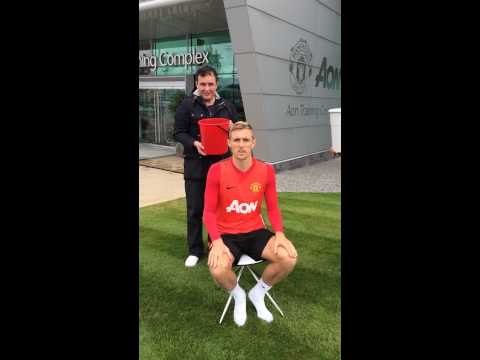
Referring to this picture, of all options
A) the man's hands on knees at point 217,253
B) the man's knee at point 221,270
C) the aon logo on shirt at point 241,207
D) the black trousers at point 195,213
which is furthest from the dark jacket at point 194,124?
the man's knee at point 221,270

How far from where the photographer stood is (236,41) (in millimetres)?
8969

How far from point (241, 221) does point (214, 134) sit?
90cm

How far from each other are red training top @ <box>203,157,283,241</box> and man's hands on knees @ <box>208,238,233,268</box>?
0.24 ft

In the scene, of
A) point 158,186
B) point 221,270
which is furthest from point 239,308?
point 158,186

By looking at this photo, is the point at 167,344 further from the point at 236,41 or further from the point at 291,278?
the point at 236,41

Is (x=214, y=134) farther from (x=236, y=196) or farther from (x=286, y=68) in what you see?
(x=286, y=68)

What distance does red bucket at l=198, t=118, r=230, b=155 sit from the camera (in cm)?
355

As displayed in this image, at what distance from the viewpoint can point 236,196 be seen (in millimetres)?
3078

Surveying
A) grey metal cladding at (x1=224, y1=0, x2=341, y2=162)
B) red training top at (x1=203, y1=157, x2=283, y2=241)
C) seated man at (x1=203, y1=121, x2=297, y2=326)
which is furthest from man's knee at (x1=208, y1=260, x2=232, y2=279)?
grey metal cladding at (x1=224, y1=0, x2=341, y2=162)

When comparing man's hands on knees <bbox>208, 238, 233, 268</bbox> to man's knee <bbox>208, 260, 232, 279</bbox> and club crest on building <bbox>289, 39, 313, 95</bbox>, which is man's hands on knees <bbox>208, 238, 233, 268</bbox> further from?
club crest on building <bbox>289, 39, 313, 95</bbox>

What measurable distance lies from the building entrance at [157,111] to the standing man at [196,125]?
1047 centimetres

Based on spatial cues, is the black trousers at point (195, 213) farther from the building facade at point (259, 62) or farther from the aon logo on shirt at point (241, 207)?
the building facade at point (259, 62)

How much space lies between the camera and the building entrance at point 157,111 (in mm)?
14594

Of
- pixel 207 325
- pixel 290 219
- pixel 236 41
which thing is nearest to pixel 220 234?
pixel 207 325
